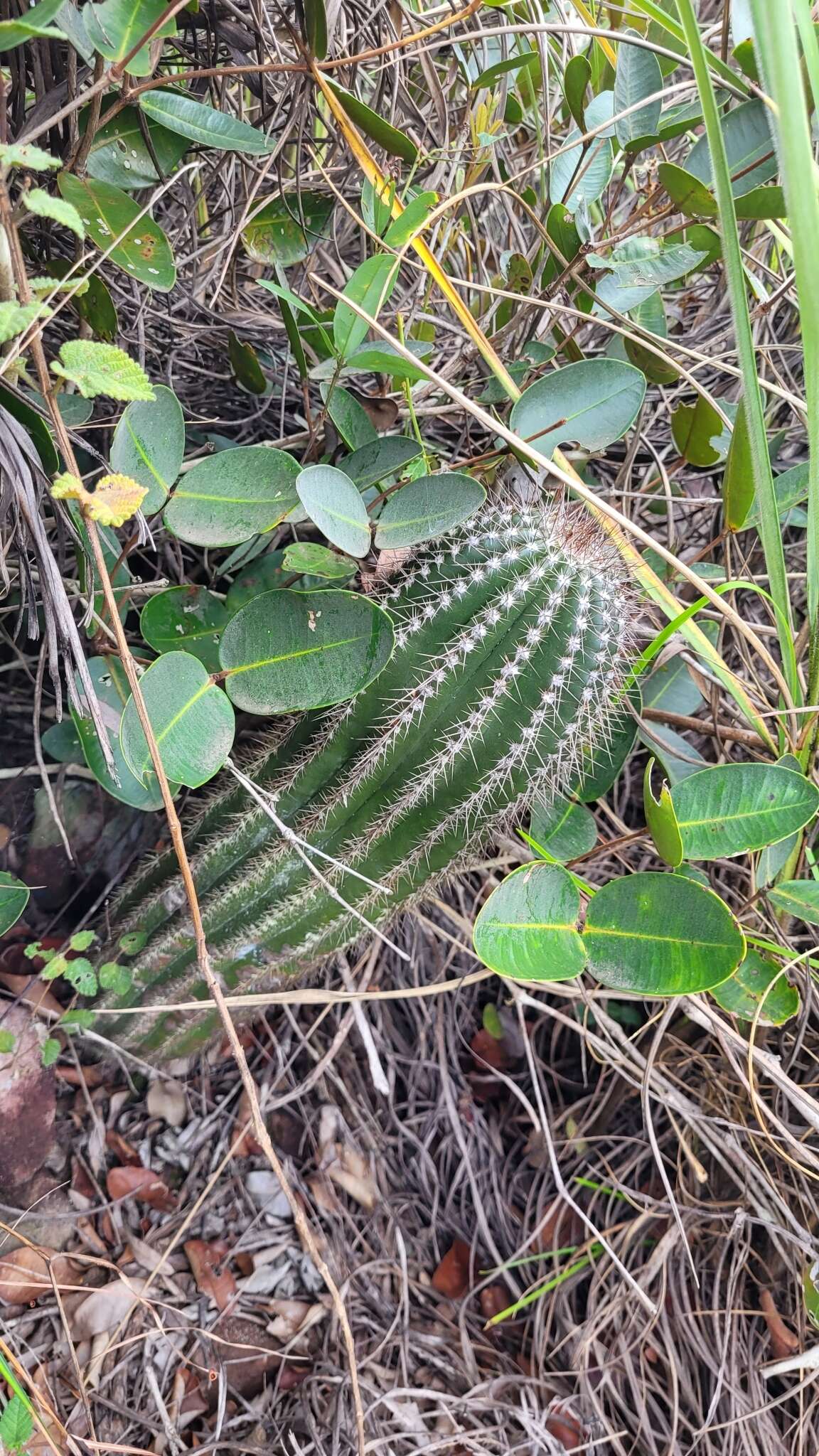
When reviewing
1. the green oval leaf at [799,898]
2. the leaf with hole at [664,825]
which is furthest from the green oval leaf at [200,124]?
the green oval leaf at [799,898]

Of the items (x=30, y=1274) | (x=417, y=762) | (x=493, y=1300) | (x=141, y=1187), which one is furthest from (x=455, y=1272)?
(x=417, y=762)

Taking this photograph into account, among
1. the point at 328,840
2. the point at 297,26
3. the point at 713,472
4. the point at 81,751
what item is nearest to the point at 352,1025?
the point at 328,840

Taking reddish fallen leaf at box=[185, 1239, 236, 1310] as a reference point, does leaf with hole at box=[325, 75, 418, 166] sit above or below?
above

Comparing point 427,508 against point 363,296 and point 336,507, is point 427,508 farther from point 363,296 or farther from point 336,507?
point 363,296

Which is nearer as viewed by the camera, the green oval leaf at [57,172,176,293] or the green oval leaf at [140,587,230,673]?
the green oval leaf at [57,172,176,293]

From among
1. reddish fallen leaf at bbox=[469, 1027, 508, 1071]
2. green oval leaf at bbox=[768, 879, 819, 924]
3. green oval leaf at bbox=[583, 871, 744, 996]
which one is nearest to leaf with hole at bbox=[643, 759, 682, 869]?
green oval leaf at bbox=[583, 871, 744, 996]

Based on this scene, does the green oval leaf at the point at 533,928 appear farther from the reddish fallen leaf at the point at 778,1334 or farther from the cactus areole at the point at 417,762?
the reddish fallen leaf at the point at 778,1334

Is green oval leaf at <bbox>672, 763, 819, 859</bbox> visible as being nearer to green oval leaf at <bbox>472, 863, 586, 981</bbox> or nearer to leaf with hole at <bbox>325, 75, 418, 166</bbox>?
green oval leaf at <bbox>472, 863, 586, 981</bbox>
